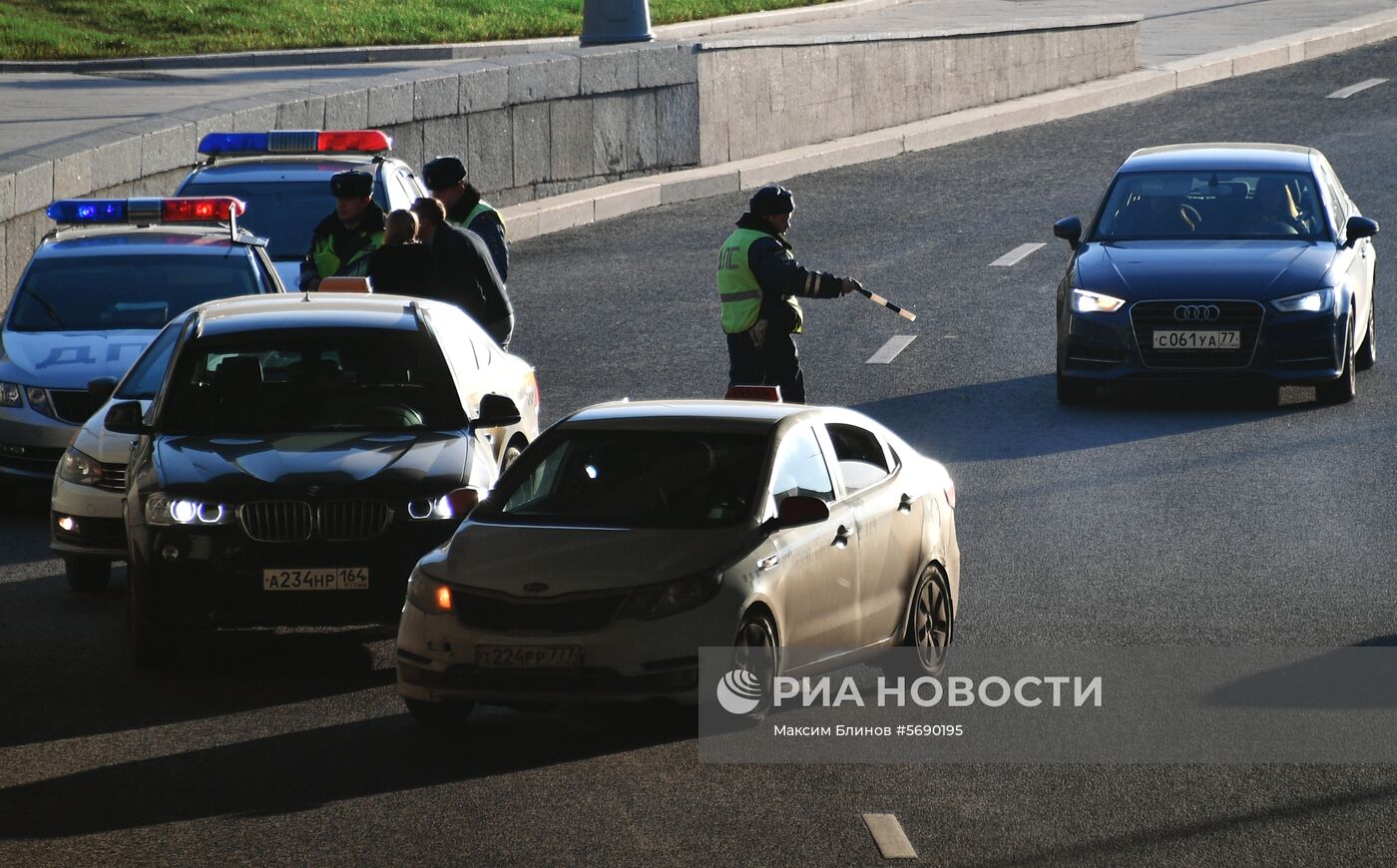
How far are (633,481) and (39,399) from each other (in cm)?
605

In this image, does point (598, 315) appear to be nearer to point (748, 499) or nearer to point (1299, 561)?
point (1299, 561)

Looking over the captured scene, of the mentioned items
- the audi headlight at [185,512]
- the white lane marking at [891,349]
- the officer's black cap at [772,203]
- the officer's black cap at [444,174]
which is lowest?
the white lane marking at [891,349]

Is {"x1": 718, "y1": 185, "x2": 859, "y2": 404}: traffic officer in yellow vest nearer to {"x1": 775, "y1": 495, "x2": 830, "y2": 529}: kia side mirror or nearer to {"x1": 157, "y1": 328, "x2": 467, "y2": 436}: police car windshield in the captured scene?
{"x1": 157, "y1": 328, "x2": 467, "y2": 436}: police car windshield

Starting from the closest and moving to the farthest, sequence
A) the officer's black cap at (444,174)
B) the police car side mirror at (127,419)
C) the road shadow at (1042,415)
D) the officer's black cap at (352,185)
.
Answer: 1. the police car side mirror at (127,419)
2. the officer's black cap at (444,174)
3. the road shadow at (1042,415)
4. the officer's black cap at (352,185)

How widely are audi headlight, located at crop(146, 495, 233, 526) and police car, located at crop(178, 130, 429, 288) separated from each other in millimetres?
7895

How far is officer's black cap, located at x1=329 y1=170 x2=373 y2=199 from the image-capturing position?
50.7 feet

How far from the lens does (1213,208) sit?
17.4 meters

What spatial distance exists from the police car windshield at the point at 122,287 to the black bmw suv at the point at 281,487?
152 inches

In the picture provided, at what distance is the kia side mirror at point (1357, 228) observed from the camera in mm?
16875

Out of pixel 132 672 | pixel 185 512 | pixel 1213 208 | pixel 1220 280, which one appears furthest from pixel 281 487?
pixel 1213 208

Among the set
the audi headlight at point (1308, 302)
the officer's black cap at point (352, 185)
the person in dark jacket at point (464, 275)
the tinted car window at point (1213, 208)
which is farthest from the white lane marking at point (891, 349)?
the person in dark jacket at point (464, 275)

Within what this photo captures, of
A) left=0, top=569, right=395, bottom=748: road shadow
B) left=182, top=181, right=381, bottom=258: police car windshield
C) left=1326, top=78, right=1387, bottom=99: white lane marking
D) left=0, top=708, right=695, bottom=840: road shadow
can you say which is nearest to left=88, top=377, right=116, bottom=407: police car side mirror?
left=0, top=569, right=395, bottom=748: road shadow

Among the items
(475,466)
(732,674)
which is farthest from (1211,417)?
(732,674)

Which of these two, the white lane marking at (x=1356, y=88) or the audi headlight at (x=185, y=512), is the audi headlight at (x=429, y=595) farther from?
the white lane marking at (x=1356, y=88)
